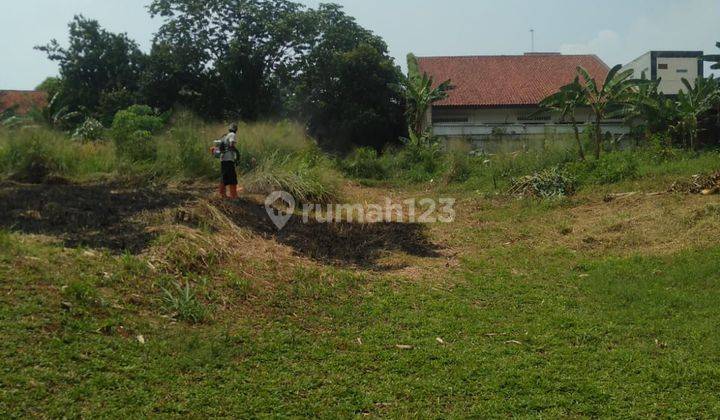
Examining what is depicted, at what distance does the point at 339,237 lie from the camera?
8820 millimetres

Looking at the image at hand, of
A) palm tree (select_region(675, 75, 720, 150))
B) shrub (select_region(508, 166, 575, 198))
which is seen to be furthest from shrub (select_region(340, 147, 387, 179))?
palm tree (select_region(675, 75, 720, 150))

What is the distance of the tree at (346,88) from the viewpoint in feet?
86.4

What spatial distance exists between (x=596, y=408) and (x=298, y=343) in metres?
2.23

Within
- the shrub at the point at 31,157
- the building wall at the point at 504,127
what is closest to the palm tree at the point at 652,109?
the building wall at the point at 504,127

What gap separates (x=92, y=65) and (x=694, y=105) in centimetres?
2426

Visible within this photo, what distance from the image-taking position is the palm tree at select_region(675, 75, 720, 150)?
1717 centimetres

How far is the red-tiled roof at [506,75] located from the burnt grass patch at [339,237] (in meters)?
17.9

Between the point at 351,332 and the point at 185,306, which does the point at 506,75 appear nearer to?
the point at 351,332

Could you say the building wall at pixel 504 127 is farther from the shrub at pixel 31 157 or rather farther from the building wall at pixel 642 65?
the shrub at pixel 31 157

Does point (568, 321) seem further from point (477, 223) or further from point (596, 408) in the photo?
point (477, 223)

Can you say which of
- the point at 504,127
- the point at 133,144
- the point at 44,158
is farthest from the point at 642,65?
the point at 44,158

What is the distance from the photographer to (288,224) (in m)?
9.35

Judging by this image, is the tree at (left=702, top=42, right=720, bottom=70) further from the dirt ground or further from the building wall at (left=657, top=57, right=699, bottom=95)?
the dirt ground

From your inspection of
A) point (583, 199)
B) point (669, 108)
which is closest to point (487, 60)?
point (669, 108)
